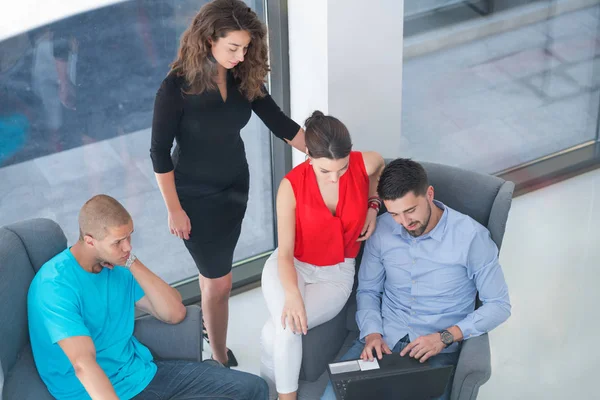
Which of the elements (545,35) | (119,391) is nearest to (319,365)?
(119,391)

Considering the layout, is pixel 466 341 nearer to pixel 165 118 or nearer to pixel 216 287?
pixel 216 287

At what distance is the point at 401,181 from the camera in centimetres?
261

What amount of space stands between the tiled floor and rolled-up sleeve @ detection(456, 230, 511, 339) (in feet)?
2.29

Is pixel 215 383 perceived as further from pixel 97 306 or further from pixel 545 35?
pixel 545 35

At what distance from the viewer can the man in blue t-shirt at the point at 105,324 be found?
238 cm

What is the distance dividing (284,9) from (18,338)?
181cm

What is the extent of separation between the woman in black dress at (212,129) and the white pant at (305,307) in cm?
34

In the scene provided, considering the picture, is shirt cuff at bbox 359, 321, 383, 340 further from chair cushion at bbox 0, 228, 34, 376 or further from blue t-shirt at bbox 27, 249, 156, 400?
chair cushion at bbox 0, 228, 34, 376

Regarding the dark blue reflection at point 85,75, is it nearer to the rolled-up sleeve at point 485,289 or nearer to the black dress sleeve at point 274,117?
Answer: the black dress sleeve at point 274,117

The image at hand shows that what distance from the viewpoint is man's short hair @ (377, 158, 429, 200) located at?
8.56ft

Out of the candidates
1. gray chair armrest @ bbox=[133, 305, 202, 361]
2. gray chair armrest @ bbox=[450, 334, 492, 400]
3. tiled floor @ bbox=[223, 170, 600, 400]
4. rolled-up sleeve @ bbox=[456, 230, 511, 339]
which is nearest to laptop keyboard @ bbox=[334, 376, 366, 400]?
gray chair armrest @ bbox=[450, 334, 492, 400]

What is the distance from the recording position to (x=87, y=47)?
10.5 feet

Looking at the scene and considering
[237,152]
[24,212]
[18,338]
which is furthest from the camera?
[24,212]

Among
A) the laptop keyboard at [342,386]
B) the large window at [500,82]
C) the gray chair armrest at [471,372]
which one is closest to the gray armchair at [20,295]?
the laptop keyboard at [342,386]
